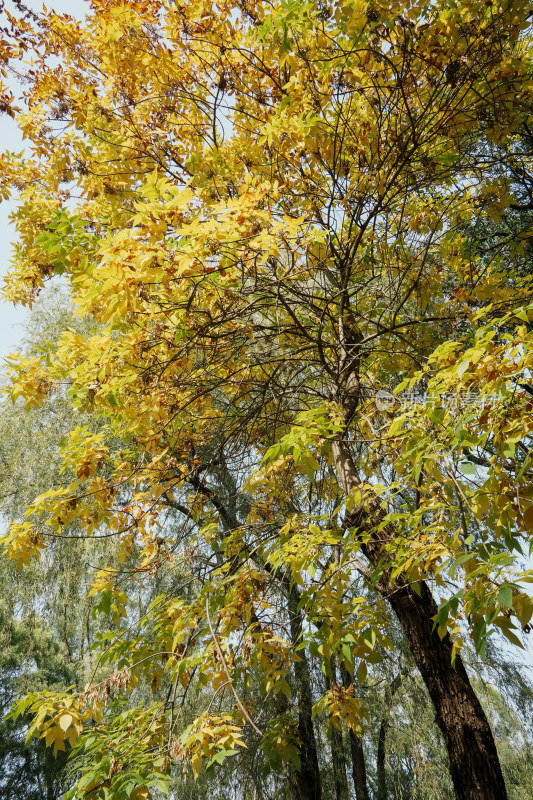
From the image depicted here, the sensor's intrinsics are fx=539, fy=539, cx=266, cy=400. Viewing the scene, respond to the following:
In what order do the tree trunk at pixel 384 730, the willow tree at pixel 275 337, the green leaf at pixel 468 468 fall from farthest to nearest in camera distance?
the tree trunk at pixel 384 730 < the willow tree at pixel 275 337 < the green leaf at pixel 468 468

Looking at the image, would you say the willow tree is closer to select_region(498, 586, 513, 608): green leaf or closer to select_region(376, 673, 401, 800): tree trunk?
select_region(498, 586, 513, 608): green leaf

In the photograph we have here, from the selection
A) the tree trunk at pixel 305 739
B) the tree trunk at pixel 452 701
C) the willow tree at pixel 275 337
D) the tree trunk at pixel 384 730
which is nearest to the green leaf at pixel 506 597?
the willow tree at pixel 275 337

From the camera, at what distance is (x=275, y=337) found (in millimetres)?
2482

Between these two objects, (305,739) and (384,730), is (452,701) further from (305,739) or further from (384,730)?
(384,730)

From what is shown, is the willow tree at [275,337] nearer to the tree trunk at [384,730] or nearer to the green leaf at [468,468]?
the green leaf at [468,468]

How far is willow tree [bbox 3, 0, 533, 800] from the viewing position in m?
1.51

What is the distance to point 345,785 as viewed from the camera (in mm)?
3562

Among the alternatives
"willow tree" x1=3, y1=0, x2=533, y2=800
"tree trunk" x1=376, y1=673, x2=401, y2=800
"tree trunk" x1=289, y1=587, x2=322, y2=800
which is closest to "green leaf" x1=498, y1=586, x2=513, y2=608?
"willow tree" x1=3, y1=0, x2=533, y2=800

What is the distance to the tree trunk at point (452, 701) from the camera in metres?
1.81

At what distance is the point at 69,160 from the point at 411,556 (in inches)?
102

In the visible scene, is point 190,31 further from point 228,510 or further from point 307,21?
point 228,510

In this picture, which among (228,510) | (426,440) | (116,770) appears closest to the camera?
(426,440)

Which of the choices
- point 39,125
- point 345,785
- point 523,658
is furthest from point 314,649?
point 523,658

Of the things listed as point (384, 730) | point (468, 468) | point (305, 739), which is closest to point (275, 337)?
A: point (468, 468)
